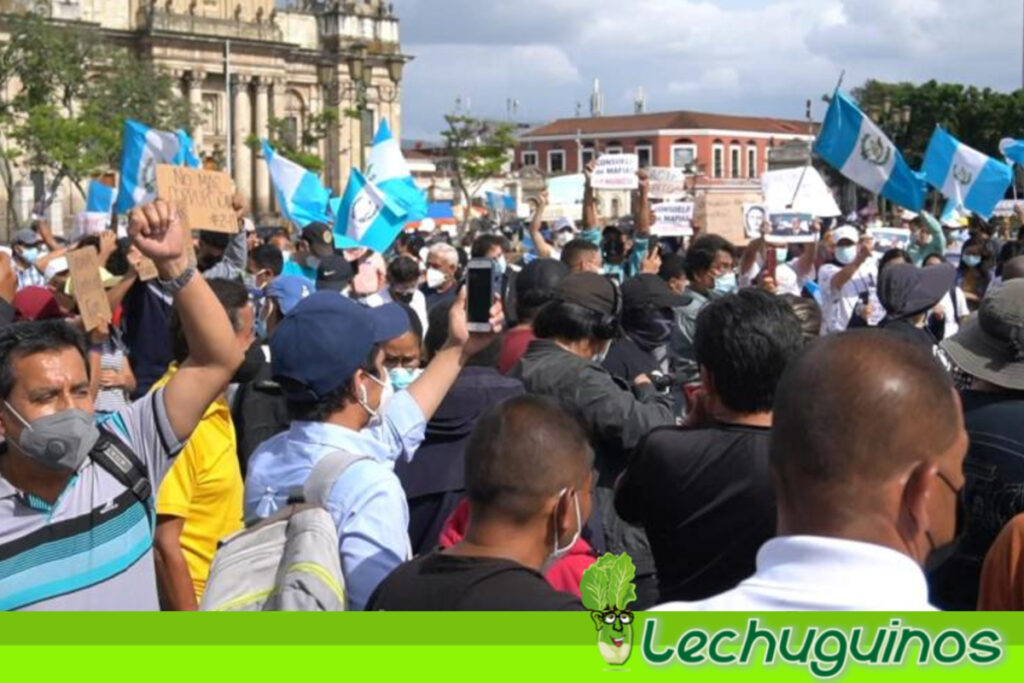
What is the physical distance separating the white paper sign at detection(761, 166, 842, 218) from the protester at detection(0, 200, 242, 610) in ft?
35.4

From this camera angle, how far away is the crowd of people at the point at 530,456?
2246 mm

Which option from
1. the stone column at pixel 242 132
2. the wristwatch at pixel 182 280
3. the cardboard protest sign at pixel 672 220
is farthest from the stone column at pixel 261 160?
the wristwatch at pixel 182 280

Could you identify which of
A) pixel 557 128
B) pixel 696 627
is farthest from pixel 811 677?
pixel 557 128

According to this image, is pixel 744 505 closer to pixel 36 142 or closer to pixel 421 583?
pixel 421 583

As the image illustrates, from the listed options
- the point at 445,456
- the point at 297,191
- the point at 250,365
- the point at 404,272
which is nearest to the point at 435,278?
the point at 404,272

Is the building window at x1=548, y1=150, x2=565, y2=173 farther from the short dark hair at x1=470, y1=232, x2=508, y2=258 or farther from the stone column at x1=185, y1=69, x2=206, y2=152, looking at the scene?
the short dark hair at x1=470, y1=232, x2=508, y2=258

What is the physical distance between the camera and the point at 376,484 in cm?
358

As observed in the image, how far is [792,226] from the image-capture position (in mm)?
13875

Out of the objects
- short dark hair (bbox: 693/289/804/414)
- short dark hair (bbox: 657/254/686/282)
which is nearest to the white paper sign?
short dark hair (bbox: 657/254/686/282)

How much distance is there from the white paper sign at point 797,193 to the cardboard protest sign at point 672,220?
105cm

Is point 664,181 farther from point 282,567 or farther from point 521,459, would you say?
point 282,567

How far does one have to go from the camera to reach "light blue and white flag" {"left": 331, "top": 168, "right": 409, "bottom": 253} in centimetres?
1324

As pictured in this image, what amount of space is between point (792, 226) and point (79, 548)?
10953mm

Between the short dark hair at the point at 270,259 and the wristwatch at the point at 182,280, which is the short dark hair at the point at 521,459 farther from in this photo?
the short dark hair at the point at 270,259
